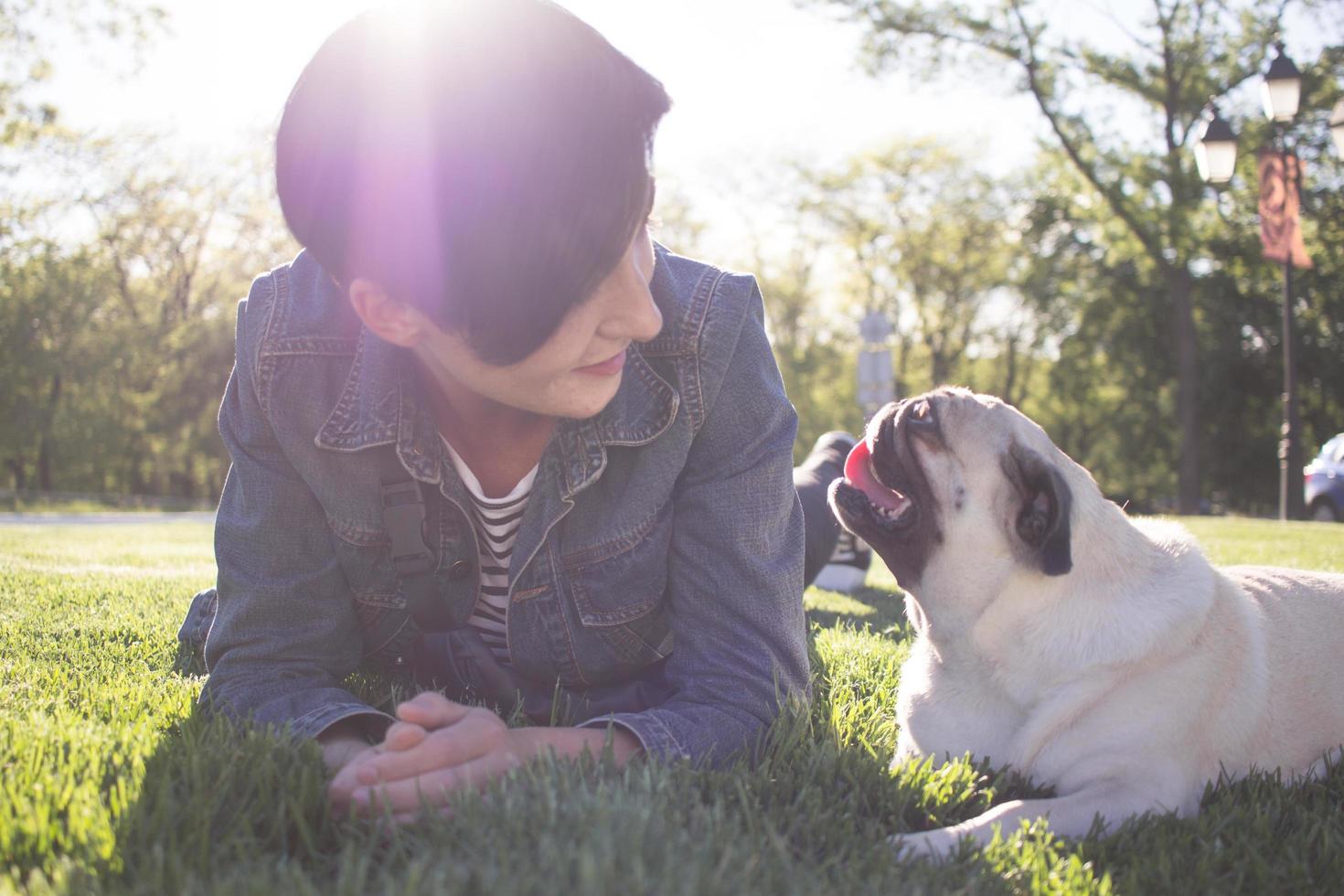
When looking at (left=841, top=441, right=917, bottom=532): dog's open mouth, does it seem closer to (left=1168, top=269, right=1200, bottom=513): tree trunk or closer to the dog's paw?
the dog's paw

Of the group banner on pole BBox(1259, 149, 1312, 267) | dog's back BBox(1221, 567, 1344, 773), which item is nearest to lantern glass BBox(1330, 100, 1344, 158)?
banner on pole BBox(1259, 149, 1312, 267)

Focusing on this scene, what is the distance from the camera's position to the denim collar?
2.63 m

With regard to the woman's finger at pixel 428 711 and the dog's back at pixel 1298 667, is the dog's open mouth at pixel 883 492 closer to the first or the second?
the dog's back at pixel 1298 667

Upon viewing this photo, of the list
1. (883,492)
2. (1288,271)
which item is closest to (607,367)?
(883,492)

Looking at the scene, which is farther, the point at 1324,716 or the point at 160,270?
the point at 160,270

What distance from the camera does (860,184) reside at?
35062 millimetres

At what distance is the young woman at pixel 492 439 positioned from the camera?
1.98 m

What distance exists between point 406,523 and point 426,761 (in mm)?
923

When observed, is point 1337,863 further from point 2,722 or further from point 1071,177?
point 1071,177

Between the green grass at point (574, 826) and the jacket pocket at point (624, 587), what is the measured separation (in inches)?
20.8

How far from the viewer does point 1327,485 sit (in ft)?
68.7

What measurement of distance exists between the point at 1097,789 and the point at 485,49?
215 centimetres

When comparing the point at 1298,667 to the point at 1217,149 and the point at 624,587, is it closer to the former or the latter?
the point at 624,587

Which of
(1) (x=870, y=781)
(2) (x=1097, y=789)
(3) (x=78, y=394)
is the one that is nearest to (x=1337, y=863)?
(2) (x=1097, y=789)
